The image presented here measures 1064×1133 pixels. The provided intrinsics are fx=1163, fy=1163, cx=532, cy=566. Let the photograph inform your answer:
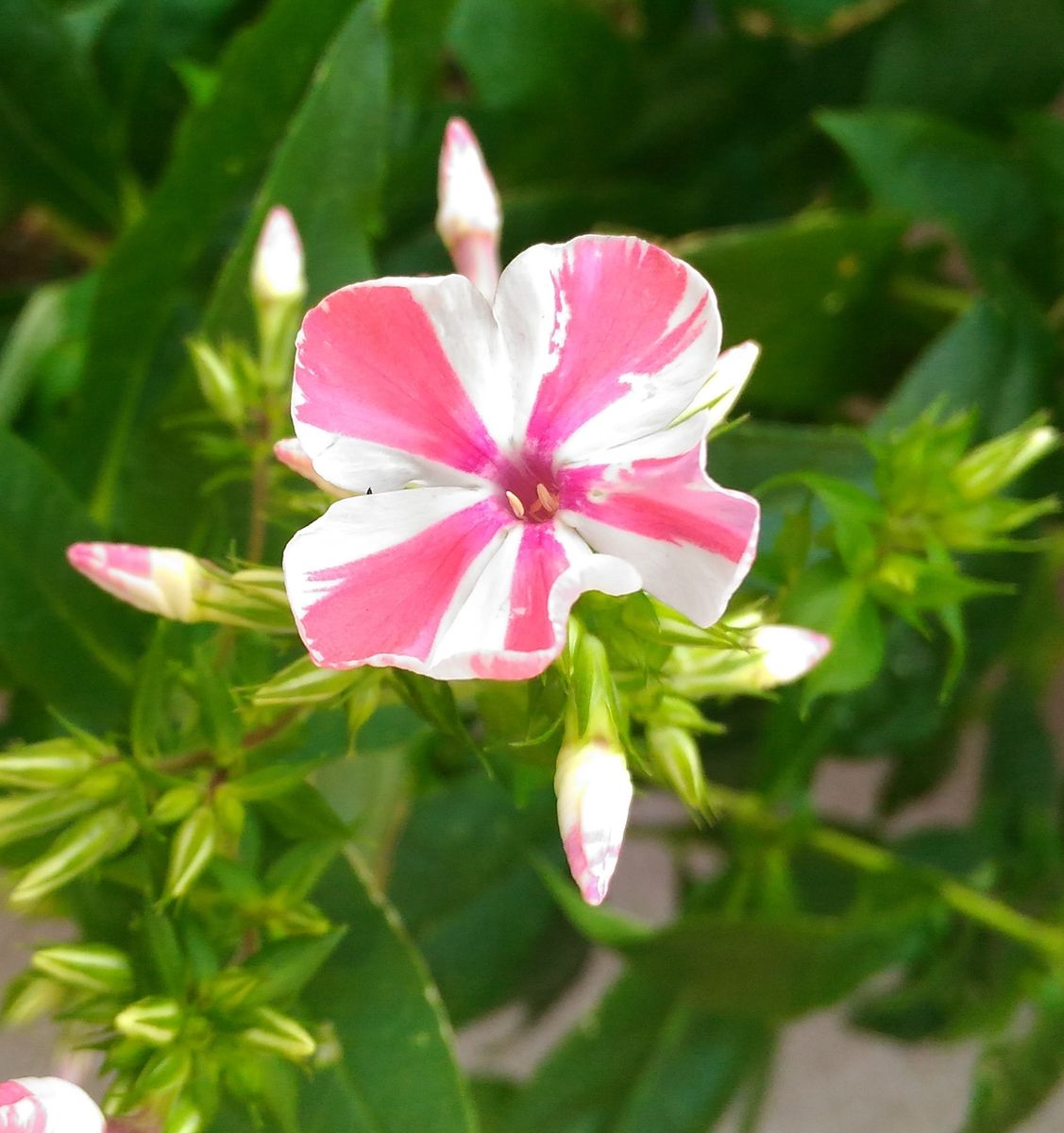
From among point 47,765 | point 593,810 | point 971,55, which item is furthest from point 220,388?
point 971,55

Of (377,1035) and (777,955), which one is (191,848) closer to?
(377,1035)

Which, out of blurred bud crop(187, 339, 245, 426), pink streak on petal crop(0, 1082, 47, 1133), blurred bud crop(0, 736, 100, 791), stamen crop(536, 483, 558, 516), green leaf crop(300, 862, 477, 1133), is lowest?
green leaf crop(300, 862, 477, 1133)

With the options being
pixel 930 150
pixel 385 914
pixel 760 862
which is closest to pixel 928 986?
pixel 760 862

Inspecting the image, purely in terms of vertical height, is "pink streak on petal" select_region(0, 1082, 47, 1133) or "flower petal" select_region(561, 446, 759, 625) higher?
"flower petal" select_region(561, 446, 759, 625)

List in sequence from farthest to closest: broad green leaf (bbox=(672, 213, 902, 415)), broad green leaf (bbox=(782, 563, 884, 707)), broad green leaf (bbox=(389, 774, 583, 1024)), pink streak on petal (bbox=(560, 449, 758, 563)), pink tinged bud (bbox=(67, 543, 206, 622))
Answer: broad green leaf (bbox=(389, 774, 583, 1024))
broad green leaf (bbox=(672, 213, 902, 415))
broad green leaf (bbox=(782, 563, 884, 707))
pink tinged bud (bbox=(67, 543, 206, 622))
pink streak on petal (bbox=(560, 449, 758, 563))

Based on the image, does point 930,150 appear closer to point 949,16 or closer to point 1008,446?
point 949,16

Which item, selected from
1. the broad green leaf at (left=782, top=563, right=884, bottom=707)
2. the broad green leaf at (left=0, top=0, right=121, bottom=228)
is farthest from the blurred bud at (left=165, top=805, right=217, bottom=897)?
the broad green leaf at (left=0, top=0, right=121, bottom=228)

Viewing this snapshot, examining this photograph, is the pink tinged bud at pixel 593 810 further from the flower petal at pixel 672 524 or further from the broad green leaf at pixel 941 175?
the broad green leaf at pixel 941 175

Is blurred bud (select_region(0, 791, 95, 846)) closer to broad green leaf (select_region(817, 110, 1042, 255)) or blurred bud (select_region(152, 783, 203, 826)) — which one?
blurred bud (select_region(152, 783, 203, 826))

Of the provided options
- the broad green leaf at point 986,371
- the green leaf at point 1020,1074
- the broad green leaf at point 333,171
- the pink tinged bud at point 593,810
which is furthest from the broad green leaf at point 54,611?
the green leaf at point 1020,1074
